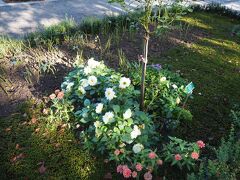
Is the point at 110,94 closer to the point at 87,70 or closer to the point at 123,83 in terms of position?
the point at 123,83

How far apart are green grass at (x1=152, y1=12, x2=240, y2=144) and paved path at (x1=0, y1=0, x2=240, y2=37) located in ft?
6.70

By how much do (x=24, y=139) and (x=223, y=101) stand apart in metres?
2.55

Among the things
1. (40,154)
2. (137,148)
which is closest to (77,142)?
(40,154)

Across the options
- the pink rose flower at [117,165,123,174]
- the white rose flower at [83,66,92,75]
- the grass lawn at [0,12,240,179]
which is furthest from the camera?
the white rose flower at [83,66,92,75]

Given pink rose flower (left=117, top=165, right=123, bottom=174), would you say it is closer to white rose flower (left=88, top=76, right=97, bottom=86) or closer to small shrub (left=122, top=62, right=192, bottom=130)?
small shrub (left=122, top=62, right=192, bottom=130)

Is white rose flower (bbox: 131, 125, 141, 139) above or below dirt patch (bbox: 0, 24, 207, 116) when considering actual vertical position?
above

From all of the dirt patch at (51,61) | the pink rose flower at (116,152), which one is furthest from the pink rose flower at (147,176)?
the dirt patch at (51,61)

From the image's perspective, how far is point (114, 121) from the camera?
3.18 metres

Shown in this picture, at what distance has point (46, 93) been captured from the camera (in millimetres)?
4047

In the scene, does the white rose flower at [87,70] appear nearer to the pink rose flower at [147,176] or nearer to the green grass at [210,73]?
the green grass at [210,73]

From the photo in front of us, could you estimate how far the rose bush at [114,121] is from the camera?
297 centimetres

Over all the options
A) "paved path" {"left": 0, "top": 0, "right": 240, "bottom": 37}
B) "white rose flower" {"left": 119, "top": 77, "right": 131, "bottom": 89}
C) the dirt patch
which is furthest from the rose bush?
"paved path" {"left": 0, "top": 0, "right": 240, "bottom": 37}

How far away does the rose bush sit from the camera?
297 centimetres

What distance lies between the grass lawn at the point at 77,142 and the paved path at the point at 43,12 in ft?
7.96
